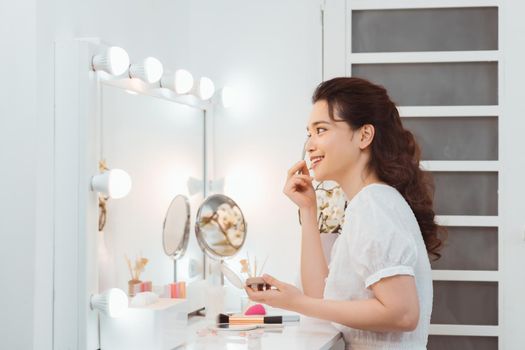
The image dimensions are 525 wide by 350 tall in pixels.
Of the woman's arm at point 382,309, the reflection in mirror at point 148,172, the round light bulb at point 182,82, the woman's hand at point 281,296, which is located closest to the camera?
the woman's arm at point 382,309

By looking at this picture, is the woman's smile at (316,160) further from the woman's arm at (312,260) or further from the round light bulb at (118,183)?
the round light bulb at (118,183)

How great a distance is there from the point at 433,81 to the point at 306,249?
83 cm

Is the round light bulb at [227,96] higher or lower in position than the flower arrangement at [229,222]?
higher

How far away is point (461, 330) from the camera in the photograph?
233cm

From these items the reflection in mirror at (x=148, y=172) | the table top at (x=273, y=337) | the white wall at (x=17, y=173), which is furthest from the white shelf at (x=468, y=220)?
the white wall at (x=17, y=173)

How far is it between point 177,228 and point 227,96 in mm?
513

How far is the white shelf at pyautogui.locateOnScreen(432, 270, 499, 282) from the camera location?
2.30 metres

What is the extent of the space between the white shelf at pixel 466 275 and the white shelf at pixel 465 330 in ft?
0.49

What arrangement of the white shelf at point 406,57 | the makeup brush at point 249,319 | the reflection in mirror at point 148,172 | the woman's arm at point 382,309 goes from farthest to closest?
the white shelf at point 406,57
the makeup brush at point 249,319
the reflection in mirror at point 148,172
the woman's arm at point 382,309

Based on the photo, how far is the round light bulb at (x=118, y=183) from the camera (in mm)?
1643

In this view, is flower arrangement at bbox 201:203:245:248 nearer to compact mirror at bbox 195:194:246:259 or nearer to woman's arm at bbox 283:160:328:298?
compact mirror at bbox 195:194:246:259

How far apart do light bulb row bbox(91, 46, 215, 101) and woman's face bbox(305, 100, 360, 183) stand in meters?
0.47

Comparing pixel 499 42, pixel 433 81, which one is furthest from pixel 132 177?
pixel 499 42

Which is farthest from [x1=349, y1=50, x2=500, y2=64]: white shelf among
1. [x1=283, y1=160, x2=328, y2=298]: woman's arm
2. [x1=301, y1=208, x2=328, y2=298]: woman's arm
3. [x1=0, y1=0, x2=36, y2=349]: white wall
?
[x1=0, y1=0, x2=36, y2=349]: white wall
